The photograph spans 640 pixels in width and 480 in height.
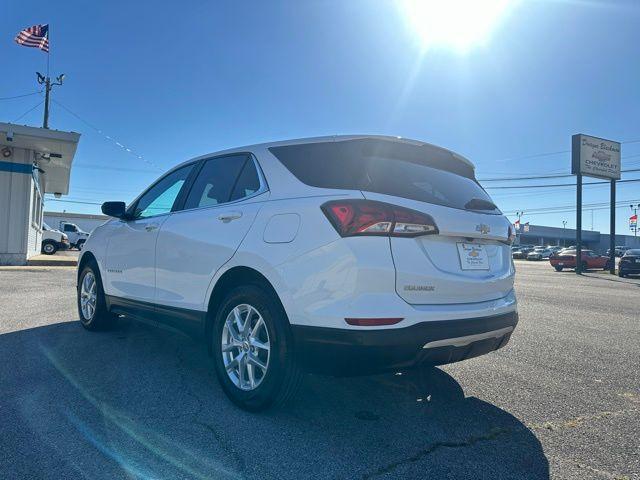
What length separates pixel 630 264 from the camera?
23484 millimetres

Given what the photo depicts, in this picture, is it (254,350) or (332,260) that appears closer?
(332,260)

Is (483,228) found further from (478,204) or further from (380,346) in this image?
(380,346)

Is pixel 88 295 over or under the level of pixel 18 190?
under

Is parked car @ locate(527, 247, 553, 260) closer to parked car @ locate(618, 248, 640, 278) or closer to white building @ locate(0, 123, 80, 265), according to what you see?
parked car @ locate(618, 248, 640, 278)

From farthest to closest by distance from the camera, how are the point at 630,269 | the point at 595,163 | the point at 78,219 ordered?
the point at 78,219
the point at 595,163
the point at 630,269

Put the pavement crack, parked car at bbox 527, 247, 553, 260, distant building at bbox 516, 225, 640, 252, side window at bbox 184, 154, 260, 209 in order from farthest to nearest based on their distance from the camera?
distant building at bbox 516, 225, 640, 252, parked car at bbox 527, 247, 553, 260, side window at bbox 184, 154, 260, 209, the pavement crack

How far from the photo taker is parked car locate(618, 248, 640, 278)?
917 inches

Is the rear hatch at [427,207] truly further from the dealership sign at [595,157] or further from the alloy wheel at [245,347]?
the dealership sign at [595,157]

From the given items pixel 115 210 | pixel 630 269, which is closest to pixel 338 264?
pixel 115 210

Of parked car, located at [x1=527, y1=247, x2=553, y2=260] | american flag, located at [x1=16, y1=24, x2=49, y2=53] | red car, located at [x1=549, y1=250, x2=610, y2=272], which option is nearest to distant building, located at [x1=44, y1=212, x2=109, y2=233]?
american flag, located at [x1=16, y1=24, x2=49, y2=53]

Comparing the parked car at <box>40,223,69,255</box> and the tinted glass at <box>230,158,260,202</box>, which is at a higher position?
the tinted glass at <box>230,158,260,202</box>

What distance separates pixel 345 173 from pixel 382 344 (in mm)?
1024

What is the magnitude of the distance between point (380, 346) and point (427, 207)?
2.84 feet

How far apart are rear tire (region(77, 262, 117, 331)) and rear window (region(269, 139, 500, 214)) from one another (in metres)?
2.96
